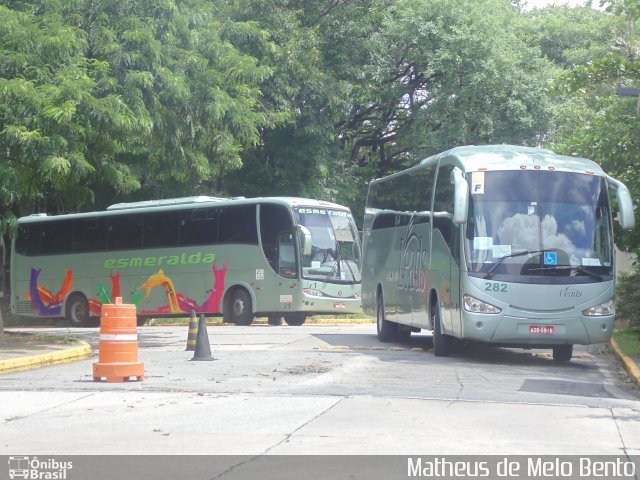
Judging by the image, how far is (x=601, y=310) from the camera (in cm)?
1600

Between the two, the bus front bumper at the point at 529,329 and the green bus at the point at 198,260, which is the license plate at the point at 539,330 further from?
the green bus at the point at 198,260

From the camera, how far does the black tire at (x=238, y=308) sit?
28.9m

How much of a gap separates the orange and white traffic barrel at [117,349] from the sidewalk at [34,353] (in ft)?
8.45

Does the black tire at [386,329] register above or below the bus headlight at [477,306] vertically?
below

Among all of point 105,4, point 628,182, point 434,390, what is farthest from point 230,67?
point 434,390

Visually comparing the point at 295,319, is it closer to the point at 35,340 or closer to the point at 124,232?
the point at 124,232

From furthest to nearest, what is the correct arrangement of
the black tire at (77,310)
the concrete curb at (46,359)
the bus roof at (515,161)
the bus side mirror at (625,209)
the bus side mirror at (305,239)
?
the black tire at (77,310) < the bus side mirror at (305,239) < the bus roof at (515,161) < the bus side mirror at (625,209) < the concrete curb at (46,359)

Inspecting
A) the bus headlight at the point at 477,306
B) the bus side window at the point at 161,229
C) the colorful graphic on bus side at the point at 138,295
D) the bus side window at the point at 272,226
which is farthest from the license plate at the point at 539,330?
the bus side window at the point at 161,229

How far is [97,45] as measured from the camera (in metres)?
19.0

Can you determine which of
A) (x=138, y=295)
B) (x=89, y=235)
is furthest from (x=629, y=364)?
(x=89, y=235)

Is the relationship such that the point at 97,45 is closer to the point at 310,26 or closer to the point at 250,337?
the point at 250,337
